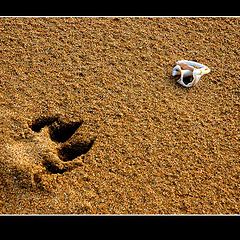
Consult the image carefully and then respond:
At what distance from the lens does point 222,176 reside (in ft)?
7.47

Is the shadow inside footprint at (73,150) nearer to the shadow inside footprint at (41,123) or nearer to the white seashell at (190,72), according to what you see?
the shadow inside footprint at (41,123)

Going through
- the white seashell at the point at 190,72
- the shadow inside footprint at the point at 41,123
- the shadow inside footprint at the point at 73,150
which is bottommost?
the shadow inside footprint at the point at 73,150

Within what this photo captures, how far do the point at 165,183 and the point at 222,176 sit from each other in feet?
0.95

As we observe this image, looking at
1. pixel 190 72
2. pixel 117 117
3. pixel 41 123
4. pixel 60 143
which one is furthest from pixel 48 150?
pixel 190 72

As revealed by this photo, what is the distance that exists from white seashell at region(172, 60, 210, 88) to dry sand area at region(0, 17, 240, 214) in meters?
0.04

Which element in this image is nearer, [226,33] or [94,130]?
[94,130]

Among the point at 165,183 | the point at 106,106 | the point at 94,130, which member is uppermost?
the point at 106,106

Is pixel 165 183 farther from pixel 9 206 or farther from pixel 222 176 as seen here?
pixel 9 206

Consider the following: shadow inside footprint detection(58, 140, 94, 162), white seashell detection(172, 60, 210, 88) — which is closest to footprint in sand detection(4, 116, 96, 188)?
shadow inside footprint detection(58, 140, 94, 162)

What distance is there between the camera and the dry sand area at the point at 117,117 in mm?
2205

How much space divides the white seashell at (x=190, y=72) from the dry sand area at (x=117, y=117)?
0.04m

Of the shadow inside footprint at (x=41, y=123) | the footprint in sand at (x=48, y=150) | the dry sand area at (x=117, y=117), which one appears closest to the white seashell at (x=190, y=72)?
the dry sand area at (x=117, y=117)

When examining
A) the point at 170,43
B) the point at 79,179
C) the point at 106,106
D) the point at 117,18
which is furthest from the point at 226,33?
the point at 79,179

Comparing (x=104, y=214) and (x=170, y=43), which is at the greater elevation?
(x=170, y=43)
